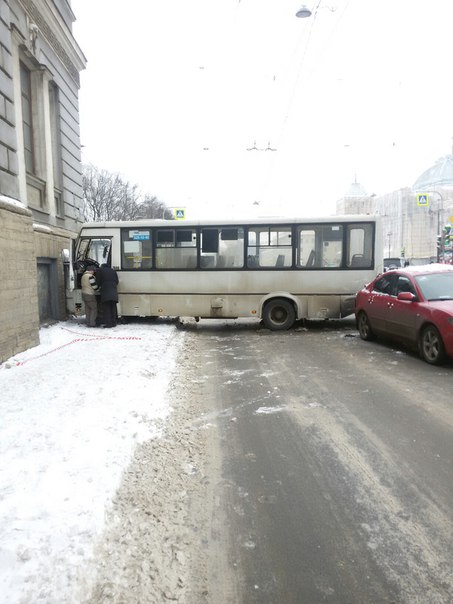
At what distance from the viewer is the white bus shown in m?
12.1

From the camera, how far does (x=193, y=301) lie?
12.3 m

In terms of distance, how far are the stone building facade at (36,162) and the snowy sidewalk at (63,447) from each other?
133 centimetres

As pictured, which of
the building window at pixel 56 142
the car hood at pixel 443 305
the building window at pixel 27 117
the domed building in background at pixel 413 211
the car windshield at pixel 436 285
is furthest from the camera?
the domed building in background at pixel 413 211

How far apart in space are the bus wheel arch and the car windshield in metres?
4.17

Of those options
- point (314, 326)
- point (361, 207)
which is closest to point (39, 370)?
point (314, 326)

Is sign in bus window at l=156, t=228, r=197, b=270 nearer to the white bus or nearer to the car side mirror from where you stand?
the white bus

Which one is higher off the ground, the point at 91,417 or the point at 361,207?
the point at 361,207

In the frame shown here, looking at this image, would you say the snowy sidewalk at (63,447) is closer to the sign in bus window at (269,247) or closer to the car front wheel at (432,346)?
the car front wheel at (432,346)

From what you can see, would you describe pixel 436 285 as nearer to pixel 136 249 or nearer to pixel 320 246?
pixel 320 246

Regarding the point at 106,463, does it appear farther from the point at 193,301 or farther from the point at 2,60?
the point at 2,60

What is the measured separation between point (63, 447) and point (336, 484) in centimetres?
232

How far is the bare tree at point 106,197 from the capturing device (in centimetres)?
4372

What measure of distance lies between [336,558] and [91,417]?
9.58 feet

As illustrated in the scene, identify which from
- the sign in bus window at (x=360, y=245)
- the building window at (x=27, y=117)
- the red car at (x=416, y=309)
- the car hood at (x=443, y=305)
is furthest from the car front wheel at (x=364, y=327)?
the building window at (x=27, y=117)
